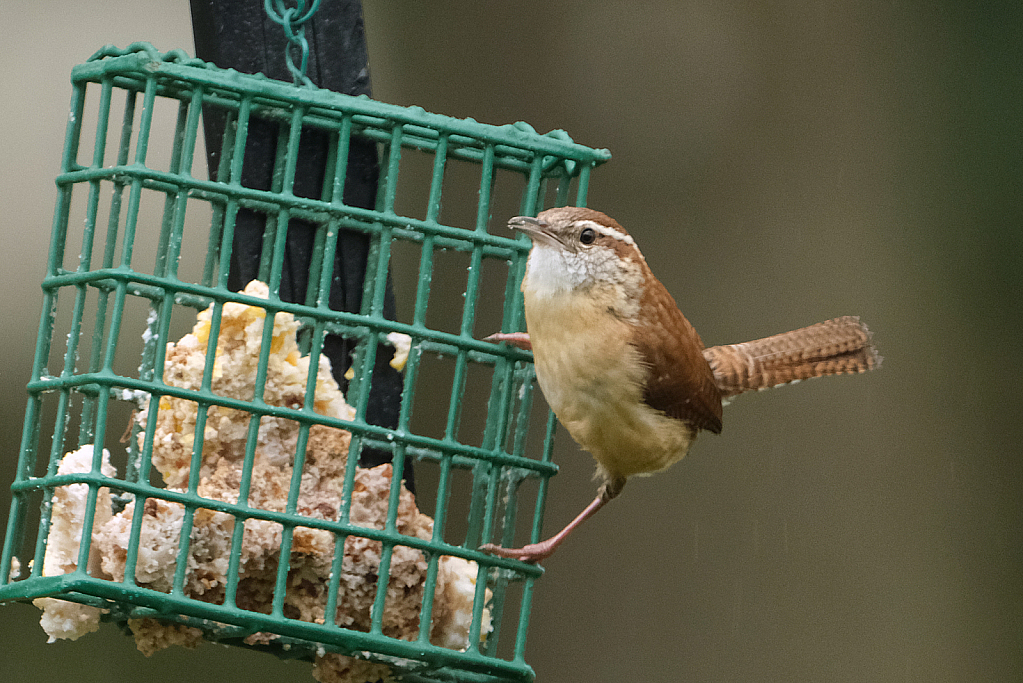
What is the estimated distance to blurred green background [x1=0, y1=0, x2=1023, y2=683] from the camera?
20.4ft

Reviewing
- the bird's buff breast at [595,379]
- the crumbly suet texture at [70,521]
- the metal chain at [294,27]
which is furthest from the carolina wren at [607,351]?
the crumbly suet texture at [70,521]

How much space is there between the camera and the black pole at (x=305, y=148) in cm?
299

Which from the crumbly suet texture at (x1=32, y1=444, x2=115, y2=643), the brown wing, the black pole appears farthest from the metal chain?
the brown wing

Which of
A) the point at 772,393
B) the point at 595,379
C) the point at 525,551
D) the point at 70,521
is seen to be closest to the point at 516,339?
the point at 595,379

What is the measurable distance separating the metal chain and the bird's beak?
22.1 inches

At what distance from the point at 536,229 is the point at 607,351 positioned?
0.41m

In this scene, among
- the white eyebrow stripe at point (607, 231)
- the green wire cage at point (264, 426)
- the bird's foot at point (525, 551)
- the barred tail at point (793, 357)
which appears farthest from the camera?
the barred tail at point (793, 357)

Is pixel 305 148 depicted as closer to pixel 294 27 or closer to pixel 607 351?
pixel 294 27

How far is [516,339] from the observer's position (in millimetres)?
3074

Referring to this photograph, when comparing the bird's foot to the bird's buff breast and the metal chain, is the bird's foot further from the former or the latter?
the metal chain

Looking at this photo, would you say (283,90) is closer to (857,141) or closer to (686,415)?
(686,415)

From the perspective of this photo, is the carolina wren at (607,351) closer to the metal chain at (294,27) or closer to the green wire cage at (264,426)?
the green wire cage at (264,426)

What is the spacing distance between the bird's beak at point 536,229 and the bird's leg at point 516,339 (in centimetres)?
23

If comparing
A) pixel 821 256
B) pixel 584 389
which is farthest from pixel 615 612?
pixel 584 389
